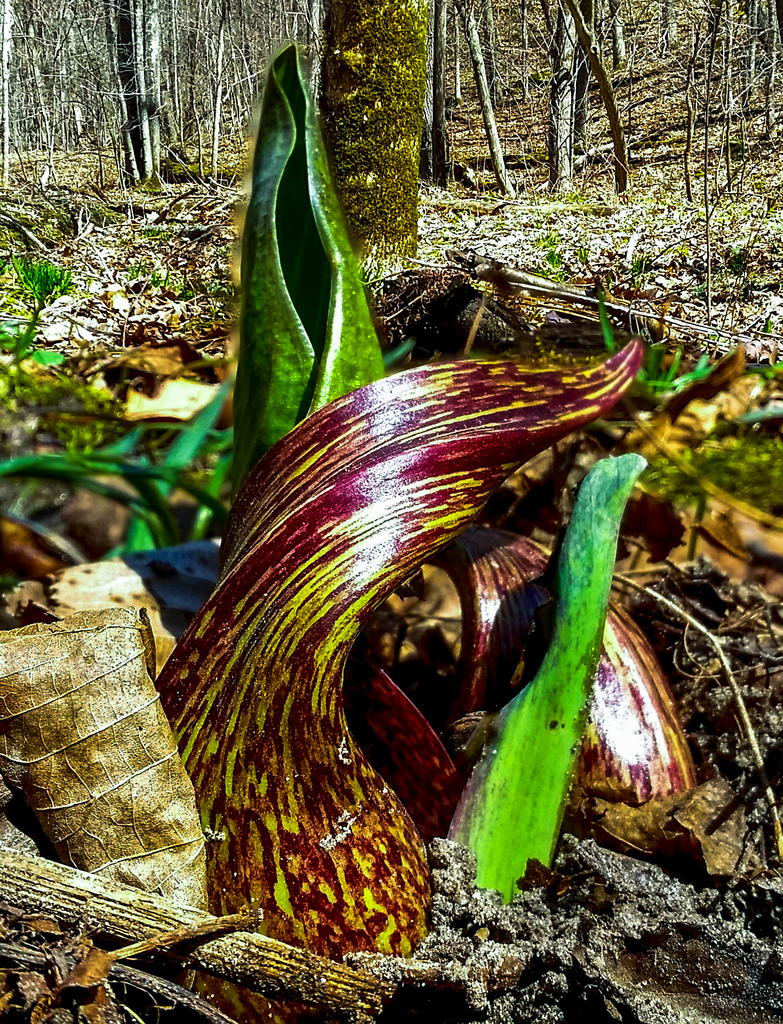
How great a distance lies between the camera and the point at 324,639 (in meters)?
0.51

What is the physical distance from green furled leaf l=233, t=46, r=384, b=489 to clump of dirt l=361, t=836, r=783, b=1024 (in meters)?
0.33

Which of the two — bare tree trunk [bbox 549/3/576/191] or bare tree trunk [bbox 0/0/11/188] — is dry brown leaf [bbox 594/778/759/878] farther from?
bare tree trunk [bbox 0/0/11/188]

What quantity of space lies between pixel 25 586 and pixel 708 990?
66 cm

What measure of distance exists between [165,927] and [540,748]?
255 millimetres

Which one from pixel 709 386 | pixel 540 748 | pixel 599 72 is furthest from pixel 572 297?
pixel 599 72

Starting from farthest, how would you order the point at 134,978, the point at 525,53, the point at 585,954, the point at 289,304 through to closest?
the point at 525,53 < the point at 289,304 < the point at 585,954 < the point at 134,978

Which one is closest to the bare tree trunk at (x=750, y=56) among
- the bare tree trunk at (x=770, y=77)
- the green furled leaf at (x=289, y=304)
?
the bare tree trunk at (x=770, y=77)

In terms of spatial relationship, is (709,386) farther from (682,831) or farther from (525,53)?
(525,53)

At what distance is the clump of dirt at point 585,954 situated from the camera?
0.53 meters

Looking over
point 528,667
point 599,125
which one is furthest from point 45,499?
point 599,125

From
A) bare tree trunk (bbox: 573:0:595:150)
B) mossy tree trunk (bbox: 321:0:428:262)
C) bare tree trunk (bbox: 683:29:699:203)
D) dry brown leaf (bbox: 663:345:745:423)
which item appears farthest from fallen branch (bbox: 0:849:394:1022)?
bare tree trunk (bbox: 573:0:595:150)

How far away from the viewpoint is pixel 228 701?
0.50m

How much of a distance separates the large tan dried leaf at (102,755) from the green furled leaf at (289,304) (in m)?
0.23

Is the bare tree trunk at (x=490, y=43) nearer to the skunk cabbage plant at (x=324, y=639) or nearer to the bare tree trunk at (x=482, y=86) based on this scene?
the bare tree trunk at (x=482, y=86)
